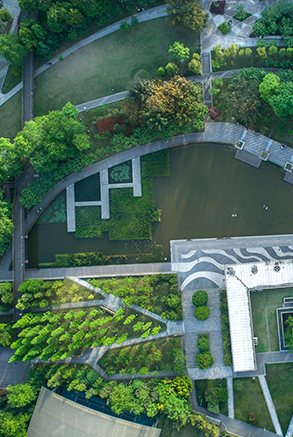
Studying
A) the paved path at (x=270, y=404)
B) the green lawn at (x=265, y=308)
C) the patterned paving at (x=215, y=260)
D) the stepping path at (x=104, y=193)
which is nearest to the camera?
the paved path at (x=270, y=404)

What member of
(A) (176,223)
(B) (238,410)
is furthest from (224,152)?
(B) (238,410)

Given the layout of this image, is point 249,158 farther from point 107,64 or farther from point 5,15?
point 5,15

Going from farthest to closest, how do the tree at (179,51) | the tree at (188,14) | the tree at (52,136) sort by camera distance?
1. the tree at (179,51)
2. the tree at (188,14)
3. the tree at (52,136)

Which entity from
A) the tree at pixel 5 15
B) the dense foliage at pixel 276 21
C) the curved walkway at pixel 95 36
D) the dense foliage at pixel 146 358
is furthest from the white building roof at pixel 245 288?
the tree at pixel 5 15

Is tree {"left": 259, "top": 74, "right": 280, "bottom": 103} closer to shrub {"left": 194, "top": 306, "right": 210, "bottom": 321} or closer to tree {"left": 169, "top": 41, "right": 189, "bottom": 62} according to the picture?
tree {"left": 169, "top": 41, "right": 189, "bottom": 62}

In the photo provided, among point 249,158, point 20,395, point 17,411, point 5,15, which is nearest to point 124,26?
point 5,15

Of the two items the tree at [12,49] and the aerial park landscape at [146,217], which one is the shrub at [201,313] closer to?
the aerial park landscape at [146,217]

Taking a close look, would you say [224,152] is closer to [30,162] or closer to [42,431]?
[30,162]
